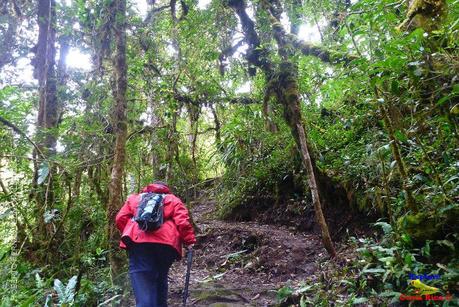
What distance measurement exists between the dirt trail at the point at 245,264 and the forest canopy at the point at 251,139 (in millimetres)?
182

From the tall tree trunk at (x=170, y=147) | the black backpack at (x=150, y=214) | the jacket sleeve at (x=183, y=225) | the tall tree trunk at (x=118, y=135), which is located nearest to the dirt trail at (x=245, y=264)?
the tall tree trunk at (x=118, y=135)

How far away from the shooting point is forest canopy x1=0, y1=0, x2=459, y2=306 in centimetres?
336

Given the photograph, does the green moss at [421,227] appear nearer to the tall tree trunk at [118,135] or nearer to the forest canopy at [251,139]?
the forest canopy at [251,139]

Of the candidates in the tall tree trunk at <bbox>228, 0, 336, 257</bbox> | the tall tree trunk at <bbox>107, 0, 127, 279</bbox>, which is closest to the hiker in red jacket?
the tall tree trunk at <bbox>107, 0, 127, 279</bbox>

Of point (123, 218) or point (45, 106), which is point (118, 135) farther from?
point (45, 106)

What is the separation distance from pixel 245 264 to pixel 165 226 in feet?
10.3

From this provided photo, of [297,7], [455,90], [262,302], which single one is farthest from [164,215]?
[297,7]

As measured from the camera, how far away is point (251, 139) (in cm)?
988

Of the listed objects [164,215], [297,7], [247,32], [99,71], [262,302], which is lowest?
[262,302]

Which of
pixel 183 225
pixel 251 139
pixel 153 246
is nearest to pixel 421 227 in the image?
pixel 183 225

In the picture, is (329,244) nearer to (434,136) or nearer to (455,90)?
(434,136)

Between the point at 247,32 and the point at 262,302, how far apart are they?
514cm

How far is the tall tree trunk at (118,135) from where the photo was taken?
541cm

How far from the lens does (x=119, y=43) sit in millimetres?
6164
